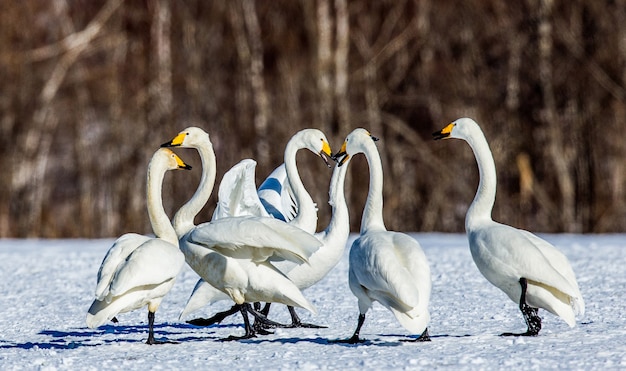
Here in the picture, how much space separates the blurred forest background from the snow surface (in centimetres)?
1071

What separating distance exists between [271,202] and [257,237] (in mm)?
2223

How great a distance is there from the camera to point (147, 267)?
21.7 feet

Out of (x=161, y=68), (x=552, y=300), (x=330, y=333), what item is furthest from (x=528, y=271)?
(x=161, y=68)

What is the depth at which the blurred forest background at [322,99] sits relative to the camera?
2181 centimetres

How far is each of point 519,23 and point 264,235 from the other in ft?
55.5

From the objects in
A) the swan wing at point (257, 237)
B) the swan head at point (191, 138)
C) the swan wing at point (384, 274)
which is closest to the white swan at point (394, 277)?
the swan wing at point (384, 274)

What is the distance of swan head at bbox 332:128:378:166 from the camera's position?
309 inches

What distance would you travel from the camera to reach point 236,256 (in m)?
7.18

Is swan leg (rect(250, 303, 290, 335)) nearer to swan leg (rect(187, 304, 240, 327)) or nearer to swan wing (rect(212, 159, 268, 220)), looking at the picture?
swan leg (rect(187, 304, 240, 327))

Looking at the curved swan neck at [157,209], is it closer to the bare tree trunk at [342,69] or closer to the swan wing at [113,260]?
the swan wing at [113,260]

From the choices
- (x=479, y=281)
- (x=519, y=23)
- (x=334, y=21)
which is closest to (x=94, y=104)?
(x=334, y=21)

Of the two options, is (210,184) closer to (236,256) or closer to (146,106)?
(236,256)

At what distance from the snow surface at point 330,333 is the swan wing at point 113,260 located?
0.42 meters

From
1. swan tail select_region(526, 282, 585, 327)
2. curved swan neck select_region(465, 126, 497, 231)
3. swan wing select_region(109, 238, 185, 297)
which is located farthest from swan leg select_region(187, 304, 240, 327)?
swan tail select_region(526, 282, 585, 327)
